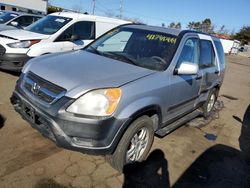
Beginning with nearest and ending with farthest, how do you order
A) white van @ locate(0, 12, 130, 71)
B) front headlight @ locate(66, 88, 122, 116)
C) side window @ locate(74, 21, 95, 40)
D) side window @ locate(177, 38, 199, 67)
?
front headlight @ locate(66, 88, 122, 116), side window @ locate(177, 38, 199, 67), white van @ locate(0, 12, 130, 71), side window @ locate(74, 21, 95, 40)

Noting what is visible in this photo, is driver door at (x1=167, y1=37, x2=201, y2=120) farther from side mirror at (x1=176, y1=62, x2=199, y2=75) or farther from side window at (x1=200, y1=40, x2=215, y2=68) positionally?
side window at (x1=200, y1=40, x2=215, y2=68)

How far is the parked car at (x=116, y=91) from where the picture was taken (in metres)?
2.77

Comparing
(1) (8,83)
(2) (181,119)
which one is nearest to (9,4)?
(1) (8,83)

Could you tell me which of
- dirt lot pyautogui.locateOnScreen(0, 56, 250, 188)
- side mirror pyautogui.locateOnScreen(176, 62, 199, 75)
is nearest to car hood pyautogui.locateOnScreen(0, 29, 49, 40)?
dirt lot pyautogui.locateOnScreen(0, 56, 250, 188)

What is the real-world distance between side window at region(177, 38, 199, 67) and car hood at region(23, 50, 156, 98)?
0.80 meters

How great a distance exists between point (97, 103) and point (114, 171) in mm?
1135

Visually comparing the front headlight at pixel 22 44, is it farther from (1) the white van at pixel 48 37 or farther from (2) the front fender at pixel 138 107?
(2) the front fender at pixel 138 107

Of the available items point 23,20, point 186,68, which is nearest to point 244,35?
point 23,20

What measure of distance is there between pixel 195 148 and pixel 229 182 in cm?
95

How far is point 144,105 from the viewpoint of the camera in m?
3.12

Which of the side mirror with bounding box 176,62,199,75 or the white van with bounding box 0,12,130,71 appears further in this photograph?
the white van with bounding box 0,12,130,71

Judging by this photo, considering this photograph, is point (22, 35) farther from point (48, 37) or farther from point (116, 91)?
point (116, 91)

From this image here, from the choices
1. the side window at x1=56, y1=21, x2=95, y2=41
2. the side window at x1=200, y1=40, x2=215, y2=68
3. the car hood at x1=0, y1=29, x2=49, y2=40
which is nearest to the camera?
the side window at x1=200, y1=40, x2=215, y2=68

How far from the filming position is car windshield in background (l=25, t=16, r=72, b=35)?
287 inches
